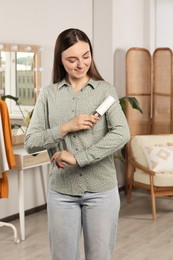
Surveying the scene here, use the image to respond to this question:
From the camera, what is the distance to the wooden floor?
398 cm

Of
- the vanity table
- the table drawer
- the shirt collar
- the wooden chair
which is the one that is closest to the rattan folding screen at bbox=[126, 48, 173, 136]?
the wooden chair

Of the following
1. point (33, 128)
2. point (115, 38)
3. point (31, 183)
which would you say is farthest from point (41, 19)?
point (33, 128)

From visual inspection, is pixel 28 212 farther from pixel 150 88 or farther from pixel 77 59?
pixel 77 59

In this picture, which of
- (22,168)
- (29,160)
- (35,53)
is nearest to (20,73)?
(35,53)

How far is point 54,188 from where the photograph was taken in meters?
2.01

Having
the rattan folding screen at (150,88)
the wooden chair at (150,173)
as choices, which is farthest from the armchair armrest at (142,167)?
the rattan folding screen at (150,88)

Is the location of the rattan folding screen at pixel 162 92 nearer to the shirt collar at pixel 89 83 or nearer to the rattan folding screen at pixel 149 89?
the rattan folding screen at pixel 149 89

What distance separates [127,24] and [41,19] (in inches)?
53.9

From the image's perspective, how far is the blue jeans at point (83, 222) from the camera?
6.46ft

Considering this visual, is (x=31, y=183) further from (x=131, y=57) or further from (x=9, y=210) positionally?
(x=131, y=57)

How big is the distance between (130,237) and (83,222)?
8.29ft

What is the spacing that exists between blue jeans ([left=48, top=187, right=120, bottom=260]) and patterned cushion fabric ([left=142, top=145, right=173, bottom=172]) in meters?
3.08

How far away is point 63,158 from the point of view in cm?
189

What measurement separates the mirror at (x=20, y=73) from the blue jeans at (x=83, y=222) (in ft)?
9.59
